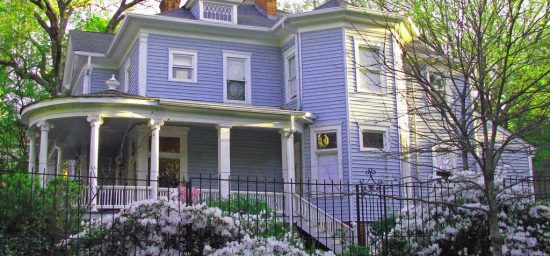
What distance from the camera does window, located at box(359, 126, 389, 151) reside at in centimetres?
1782

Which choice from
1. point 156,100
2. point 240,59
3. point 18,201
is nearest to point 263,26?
point 240,59

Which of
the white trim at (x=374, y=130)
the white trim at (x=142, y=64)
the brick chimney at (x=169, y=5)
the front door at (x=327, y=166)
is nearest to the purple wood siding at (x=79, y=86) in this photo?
the brick chimney at (x=169, y=5)

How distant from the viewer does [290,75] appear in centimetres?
1948

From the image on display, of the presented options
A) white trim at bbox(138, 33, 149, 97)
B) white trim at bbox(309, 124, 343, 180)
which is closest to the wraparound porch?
white trim at bbox(309, 124, 343, 180)

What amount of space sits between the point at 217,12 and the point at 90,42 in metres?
6.70

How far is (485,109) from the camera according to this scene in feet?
23.2

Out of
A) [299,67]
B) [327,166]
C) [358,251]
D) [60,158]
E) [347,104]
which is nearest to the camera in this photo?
[358,251]

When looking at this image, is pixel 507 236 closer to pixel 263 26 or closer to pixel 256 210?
pixel 256 210

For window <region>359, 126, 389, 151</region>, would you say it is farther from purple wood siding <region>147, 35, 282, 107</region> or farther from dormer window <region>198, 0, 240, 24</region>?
dormer window <region>198, 0, 240, 24</region>

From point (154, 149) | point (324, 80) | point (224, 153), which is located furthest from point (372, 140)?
point (154, 149)

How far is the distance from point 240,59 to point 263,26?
167 cm

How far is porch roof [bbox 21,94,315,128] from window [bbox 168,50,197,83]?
108 inches

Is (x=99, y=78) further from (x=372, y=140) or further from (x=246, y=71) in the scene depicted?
(x=372, y=140)

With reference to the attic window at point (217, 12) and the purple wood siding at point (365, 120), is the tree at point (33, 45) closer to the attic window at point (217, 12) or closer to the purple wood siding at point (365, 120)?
the attic window at point (217, 12)
